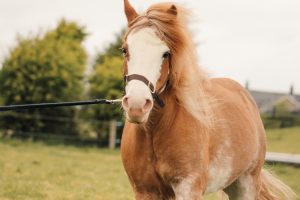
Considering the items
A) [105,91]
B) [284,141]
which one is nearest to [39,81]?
[105,91]

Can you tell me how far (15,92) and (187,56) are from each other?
585 inches

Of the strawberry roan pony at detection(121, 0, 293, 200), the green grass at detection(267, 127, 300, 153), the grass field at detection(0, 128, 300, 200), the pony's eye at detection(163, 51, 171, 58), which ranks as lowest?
the green grass at detection(267, 127, 300, 153)

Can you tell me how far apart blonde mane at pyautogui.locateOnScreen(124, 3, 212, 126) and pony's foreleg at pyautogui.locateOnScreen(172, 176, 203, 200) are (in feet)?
1.55

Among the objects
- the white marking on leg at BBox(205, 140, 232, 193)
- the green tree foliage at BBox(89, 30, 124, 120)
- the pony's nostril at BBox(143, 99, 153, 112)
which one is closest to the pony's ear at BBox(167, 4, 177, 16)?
the pony's nostril at BBox(143, 99, 153, 112)

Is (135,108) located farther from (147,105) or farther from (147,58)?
(147,58)

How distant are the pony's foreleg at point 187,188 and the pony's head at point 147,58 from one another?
1.94 feet

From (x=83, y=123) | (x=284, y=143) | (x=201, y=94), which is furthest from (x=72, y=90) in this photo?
(x=201, y=94)

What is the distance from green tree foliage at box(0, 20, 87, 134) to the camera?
17.6 meters

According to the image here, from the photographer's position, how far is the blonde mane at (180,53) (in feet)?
11.2

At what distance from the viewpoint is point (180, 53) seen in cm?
346

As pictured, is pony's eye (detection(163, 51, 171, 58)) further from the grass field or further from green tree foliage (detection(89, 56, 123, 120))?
green tree foliage (detection(89, 56, 123, 120))

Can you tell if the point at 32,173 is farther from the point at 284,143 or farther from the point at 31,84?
the point at 284,143

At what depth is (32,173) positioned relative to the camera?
9172 millimetres

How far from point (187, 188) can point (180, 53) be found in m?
0.98
